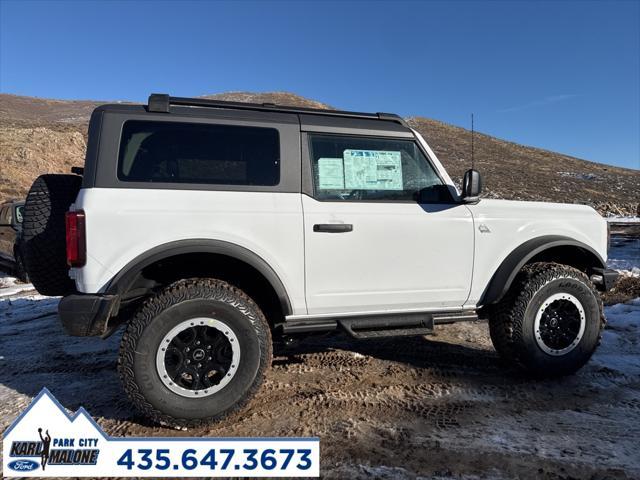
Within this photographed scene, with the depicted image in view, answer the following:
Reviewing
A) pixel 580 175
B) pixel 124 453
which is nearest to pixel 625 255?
pixel 124 453

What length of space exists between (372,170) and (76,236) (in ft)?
6.68

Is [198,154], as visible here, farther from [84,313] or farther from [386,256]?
[386,256]

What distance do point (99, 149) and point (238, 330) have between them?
1.44 meters

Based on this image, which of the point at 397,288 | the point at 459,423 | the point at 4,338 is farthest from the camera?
the point at 4,338

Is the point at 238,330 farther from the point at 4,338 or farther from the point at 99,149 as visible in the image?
the point at 4,338

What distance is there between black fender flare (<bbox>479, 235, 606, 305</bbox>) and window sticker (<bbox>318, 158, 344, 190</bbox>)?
1.44 metres

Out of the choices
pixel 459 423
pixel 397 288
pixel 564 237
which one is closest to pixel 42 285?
pixel 397 288

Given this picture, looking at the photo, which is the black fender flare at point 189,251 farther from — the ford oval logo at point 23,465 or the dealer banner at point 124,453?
the ford oval logo at point 23,465

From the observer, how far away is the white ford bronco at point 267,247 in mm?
2666

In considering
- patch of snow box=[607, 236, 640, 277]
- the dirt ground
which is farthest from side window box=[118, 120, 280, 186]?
patch of snow box=[607, 236, 640, 277]

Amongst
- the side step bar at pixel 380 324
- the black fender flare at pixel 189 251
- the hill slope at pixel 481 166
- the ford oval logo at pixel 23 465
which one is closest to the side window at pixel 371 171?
the black fender flare at pixel 189 251

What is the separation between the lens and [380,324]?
3176 millimetres

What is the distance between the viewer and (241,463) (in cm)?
230

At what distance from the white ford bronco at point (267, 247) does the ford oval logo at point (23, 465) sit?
58cm
